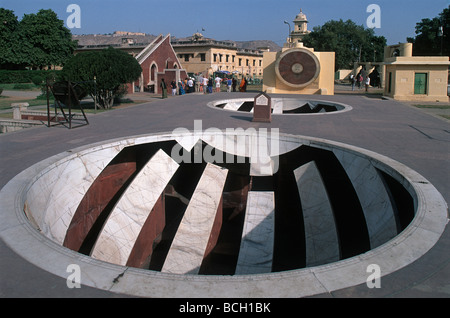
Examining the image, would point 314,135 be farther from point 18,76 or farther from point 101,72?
point 18,76

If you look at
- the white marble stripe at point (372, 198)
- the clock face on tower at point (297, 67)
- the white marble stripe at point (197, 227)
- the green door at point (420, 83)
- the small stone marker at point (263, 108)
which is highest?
the clock face on tower at point (297, 67)

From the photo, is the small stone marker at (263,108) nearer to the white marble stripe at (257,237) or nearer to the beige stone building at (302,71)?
the white marble stripe at (257,237)

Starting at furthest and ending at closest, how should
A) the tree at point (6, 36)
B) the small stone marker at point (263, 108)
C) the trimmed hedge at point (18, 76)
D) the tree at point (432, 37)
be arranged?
1. the tree at point (432, 37)
2. the tree at point (6, 36)
3. the trimmed hedge at point (18, 76)
4. the small stone marker at point (263, 108)

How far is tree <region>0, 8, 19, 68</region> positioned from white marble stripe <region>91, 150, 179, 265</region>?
4246cm

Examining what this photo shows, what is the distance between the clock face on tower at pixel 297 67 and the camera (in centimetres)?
2703

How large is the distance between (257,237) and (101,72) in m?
11.9

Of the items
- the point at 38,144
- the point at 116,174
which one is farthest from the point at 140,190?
the point at 38,144

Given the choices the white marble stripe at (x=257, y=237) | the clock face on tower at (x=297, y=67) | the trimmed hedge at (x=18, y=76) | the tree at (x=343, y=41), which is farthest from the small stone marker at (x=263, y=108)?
the tree at (x=343, y=41)

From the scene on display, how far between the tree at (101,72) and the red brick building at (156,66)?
1283 cm

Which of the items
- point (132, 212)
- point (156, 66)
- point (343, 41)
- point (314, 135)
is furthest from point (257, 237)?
point (343, 41)

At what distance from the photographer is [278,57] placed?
90.8ft

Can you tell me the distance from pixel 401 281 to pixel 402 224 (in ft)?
11.4

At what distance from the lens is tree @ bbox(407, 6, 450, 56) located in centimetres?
4978

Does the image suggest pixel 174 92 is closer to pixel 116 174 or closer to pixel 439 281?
pixel 116 174
